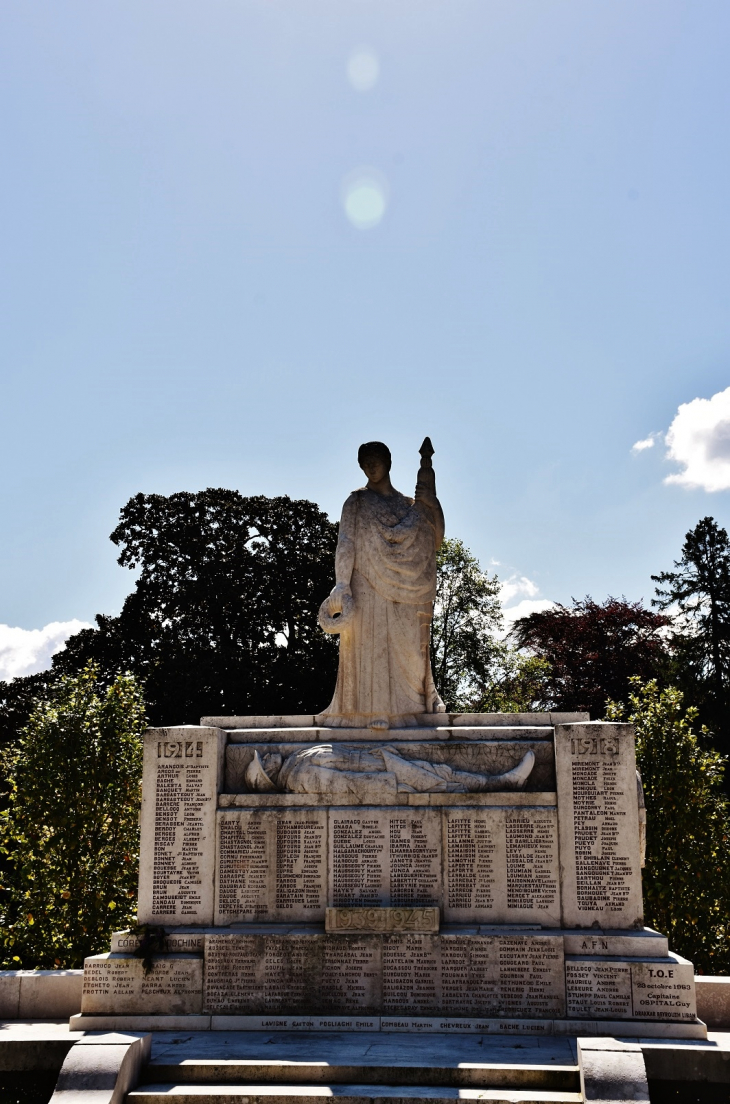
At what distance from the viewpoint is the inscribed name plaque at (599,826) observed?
9727mm

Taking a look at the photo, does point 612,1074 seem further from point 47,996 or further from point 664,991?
point 47,996

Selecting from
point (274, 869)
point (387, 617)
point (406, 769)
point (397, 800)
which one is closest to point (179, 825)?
point (274, 869)

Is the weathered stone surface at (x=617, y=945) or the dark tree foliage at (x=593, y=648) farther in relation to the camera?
the dark tree foliage at (x=593, y=648)

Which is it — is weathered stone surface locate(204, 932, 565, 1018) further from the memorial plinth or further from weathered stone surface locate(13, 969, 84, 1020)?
weathered stone surface locate(13, 969, 84, 1020)

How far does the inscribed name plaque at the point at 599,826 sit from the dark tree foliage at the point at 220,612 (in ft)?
59.7

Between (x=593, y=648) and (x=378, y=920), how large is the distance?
24059mm

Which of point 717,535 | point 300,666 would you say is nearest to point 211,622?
point 300,666

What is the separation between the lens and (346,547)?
38.1ft

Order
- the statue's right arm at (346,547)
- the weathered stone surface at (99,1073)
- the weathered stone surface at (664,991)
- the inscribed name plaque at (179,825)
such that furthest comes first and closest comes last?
the statue's right arm at (346,547)
the inscribed name plaque at (179,825)
the weathered stone surface at (664,991)
the weathered stone surface at (99,1073)

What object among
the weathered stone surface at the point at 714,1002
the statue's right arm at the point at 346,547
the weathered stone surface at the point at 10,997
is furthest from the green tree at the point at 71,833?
the weathered stone surface at the point at 714,1002

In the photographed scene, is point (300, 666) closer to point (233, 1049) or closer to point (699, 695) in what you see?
point (699, 695)

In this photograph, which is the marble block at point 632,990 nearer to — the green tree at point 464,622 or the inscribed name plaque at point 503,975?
the inscribed name plaque at point 503,975

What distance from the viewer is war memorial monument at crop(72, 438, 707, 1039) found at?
9.38 meters

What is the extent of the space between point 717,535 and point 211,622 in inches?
595
